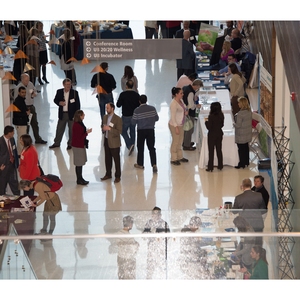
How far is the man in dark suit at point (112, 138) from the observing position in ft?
41.5

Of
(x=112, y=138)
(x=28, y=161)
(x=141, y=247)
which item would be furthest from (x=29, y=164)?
(x=141, y=247)

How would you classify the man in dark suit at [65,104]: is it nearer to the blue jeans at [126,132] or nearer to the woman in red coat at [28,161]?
the blue jeans at [126,132]

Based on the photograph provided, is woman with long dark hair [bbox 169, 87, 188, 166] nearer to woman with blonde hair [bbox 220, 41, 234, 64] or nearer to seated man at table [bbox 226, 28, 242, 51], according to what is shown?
woman with blonde hair [bbox 220, 41, 234, 64]

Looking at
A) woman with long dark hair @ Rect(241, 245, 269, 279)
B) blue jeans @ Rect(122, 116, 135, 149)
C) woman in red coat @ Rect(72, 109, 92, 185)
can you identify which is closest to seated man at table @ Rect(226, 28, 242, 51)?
blue jeans @ Rect(122, 116, 135, 149)

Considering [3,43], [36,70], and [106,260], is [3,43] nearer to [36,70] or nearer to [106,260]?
[36,70]

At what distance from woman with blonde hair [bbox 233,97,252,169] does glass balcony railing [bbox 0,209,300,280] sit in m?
5.03

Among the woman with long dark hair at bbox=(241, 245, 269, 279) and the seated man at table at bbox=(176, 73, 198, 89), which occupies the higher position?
the seated man at table at bbox=(176, 73, 198, 89)

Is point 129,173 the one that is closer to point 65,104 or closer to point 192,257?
point 65,104

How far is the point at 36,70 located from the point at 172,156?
3418 millimetres

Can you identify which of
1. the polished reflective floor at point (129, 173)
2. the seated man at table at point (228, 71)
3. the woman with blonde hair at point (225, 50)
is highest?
the woman with blonde hair at point (225, 50)

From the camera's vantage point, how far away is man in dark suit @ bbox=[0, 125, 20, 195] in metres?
11.8

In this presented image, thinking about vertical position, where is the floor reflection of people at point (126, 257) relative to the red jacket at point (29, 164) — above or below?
Result: below

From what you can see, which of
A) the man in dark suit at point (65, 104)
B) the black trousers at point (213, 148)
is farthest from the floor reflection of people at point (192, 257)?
the man in dark suit at point (65, 104)

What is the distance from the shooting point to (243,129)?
43.4ft
